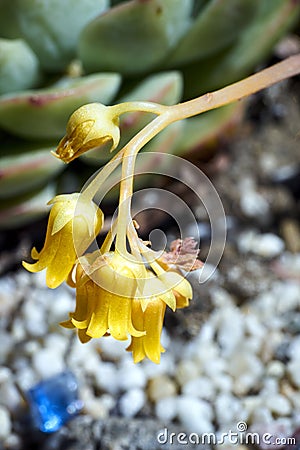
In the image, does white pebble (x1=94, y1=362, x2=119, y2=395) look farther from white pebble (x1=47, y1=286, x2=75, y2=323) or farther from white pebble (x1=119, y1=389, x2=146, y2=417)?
white pebble (x1=47, y1=286, x2=75, y2=323)

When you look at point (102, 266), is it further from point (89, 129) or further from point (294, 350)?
point (294, 350)

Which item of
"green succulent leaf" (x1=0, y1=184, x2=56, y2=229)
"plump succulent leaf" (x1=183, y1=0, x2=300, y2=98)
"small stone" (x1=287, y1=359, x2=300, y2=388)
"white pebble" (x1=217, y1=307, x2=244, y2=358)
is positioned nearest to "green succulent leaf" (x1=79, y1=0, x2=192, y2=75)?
"plump succulent leaf" (x1=183, y1=0, x2=300, y2=98)

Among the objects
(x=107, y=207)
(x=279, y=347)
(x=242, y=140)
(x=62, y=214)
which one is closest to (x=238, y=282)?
(x=279, y=347)

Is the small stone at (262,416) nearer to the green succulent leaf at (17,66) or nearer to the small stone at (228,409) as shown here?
the small stone at (228,409)

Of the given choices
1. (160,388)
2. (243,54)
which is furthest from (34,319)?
(243,54)

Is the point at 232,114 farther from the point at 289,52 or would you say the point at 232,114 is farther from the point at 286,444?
the point at 286,444

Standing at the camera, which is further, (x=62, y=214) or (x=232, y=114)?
(x=232, y=114)
